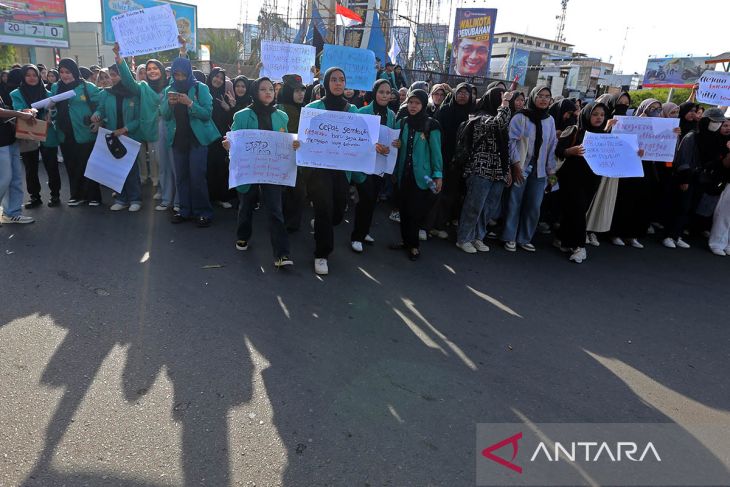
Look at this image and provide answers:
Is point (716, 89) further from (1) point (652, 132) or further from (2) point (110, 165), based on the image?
(2) point (110, 165)

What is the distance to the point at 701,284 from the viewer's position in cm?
505

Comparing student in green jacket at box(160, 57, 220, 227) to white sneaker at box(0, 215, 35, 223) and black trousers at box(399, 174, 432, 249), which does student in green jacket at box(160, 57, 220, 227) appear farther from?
black trousers at box(399, 174, 432, 249)

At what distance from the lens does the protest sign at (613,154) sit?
5.24 metres

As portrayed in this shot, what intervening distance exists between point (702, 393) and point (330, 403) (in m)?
2.45

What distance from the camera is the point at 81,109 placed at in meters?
5.97

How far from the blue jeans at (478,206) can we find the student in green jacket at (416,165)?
686 mm

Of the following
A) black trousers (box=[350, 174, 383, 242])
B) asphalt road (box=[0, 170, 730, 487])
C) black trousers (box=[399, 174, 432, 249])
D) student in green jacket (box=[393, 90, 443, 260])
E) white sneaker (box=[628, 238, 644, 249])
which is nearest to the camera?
asphalt road (box=[0, 170, 730, 487])

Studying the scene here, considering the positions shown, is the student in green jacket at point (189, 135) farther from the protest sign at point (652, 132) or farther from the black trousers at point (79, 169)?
the protest sign at point (652, 132)

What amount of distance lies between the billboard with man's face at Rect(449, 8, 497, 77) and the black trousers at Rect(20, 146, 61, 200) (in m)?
23.4

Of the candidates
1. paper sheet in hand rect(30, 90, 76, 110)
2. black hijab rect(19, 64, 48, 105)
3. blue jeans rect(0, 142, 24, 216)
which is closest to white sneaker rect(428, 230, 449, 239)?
paper sheet in hand rect(30, 90, 76, 110)

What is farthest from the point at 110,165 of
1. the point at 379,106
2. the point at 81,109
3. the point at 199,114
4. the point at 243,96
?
the point at 379,106

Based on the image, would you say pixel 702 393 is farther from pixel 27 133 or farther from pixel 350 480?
pixel 27 133

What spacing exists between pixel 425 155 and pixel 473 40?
24796 mm

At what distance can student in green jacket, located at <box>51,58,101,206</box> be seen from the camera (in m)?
5.89
